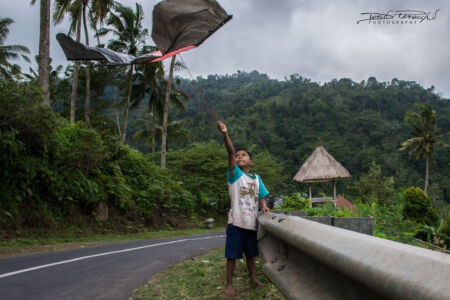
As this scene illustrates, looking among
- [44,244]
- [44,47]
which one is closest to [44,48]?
[44,47]

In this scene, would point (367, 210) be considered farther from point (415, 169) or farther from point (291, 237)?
point (415, 169)

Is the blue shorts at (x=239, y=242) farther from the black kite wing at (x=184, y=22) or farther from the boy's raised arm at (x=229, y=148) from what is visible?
the black kite wing at (x=184, y=22)

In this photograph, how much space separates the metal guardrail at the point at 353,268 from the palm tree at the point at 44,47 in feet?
37.4

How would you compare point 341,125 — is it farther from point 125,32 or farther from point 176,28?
point 176,28

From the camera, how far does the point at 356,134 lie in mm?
68250

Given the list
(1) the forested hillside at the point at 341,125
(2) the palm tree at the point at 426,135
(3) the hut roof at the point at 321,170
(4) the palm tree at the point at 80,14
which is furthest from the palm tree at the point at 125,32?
(2) the palm tree at the point at 426,135

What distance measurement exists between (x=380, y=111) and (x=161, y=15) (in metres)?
86.4

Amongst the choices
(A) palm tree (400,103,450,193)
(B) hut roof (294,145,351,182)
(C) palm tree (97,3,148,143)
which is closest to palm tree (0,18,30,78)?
(C) palm tree (97,3,148,143)

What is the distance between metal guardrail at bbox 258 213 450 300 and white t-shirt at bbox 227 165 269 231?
114 cm

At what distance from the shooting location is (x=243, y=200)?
12.7ft

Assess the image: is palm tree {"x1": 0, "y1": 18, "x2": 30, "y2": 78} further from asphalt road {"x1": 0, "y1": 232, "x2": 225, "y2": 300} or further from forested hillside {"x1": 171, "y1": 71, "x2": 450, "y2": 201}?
asphalt road {"x1": 0, "y1": 232, "x2": 225, "y2": 300}

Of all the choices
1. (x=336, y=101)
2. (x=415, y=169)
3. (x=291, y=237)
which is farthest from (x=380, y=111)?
(x=291, y=237)

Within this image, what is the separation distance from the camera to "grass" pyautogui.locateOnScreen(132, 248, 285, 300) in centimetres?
367

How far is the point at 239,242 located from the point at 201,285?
85 centimetres
